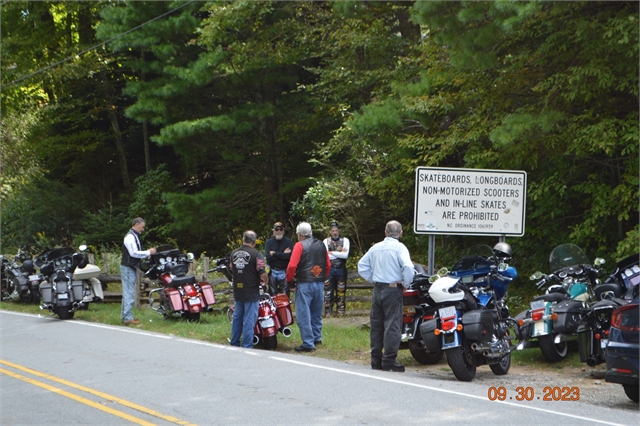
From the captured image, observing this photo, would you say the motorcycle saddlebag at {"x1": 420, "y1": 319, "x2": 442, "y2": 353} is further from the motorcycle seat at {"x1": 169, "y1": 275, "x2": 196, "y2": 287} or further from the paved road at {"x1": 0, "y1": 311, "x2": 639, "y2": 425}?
the motorcycle seat at {"x1": 169, "y1": 275, "x2": 196, "y2": 287}

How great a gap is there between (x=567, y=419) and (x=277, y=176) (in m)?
23.4

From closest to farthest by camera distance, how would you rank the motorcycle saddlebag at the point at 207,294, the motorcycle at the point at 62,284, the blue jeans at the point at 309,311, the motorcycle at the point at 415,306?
the motorcycle at the point at 415,306
the blue jeans at the point at 309,311
the motorcycle saddlebag at the point at 207,294
the motorcycle at the point at 62,284

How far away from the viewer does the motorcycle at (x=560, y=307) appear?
1147cm

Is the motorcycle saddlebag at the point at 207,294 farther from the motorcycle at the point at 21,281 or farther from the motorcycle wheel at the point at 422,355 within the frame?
the motorcycle at the point at 21,281

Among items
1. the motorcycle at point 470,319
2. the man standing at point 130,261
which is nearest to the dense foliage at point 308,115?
the motorcycle at point 470,319

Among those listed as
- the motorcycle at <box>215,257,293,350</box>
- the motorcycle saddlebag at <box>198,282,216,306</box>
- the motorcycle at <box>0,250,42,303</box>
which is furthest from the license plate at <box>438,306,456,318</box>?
the motorcycle at <box>0,250,42,303</box>

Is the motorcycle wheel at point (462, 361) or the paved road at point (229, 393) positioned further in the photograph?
the motorcycle wheel at point (462, 361)

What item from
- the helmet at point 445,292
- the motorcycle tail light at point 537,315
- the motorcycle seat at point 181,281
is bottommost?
the motorcycle tail light at point 537,315

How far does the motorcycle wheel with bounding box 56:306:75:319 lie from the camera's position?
58.2ft

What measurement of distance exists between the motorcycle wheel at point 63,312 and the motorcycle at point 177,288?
76.9 inches

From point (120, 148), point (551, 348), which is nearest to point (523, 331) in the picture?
point (551, 348)

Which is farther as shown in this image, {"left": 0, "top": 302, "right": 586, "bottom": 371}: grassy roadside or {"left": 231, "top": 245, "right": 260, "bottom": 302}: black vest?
{"left": 231, "top": 245, "right": 260, "bottom": 302}: black vest

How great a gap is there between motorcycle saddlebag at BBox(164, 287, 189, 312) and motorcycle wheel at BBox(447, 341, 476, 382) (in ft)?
24.1

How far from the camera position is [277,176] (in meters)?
30.8
